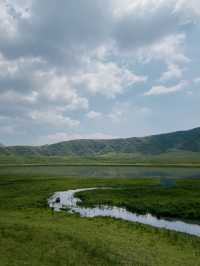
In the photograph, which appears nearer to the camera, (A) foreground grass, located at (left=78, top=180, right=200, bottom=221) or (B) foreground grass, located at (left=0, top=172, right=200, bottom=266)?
(B) foreground grass, located at (left=0, top=172, right=200, bottom=266)

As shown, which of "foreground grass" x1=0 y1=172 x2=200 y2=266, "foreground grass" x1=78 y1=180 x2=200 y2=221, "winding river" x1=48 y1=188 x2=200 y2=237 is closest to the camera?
"foreground grass" x1=0 y1=172 x2=200 y2=266

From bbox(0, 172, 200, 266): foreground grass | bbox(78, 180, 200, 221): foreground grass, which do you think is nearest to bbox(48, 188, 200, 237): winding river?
bbox(78, 180, 200, 221): foreground grass

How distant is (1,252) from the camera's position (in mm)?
19094

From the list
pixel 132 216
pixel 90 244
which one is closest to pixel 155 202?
pixel 132 216

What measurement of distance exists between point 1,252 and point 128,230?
13.6 m

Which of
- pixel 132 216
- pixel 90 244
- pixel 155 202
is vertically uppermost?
pixel 90 244

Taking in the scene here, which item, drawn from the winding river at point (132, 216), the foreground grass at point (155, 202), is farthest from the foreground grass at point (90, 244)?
the foreground grass at point (155, 202)

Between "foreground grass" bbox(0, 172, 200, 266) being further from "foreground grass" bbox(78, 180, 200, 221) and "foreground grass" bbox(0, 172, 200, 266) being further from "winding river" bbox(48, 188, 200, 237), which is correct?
"foreground grass" bbox(78, 180, 200, 221)

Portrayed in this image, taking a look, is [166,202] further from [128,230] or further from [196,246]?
[196,246]

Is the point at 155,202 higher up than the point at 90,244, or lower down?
lower down

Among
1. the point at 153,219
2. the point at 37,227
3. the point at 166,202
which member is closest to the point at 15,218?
the point at 37,227

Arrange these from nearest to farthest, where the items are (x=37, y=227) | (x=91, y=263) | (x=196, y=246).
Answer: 1. (x=91, y=263)
2. (x=196, y=246)
3. (x=37, y=227)

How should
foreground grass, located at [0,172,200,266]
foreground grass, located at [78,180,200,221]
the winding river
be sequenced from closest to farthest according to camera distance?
foreground grass, located at [0,172,200,266], the winding river, foreground grass, located at [78,180,200,221]

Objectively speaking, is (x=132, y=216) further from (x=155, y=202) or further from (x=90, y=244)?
(x=90, y=244)
